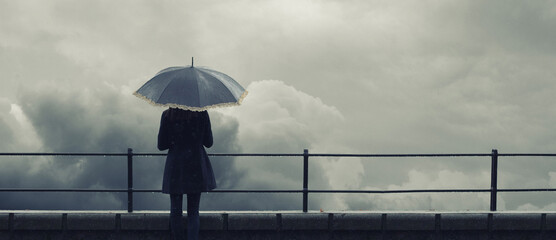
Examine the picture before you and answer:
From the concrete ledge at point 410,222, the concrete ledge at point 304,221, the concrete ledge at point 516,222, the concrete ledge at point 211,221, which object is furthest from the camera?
the concrete ledge at point 516,222

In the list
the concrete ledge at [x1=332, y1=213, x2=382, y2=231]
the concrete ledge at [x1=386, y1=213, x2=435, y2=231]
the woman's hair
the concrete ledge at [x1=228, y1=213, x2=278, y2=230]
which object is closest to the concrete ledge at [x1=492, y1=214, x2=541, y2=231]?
the concrete ledge at [x1=386, y1=213, x2=435, y2=231]

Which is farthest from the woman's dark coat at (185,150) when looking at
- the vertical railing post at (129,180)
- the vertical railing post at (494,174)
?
the vertical railing post at (494,174)

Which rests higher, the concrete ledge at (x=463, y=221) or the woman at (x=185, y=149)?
the woman at (x=185, y=149)

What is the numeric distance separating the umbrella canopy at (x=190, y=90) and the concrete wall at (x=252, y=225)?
1965 mm

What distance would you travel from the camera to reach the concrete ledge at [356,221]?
26.2ft

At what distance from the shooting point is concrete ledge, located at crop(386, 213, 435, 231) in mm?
8047

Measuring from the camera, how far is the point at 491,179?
8.71 m

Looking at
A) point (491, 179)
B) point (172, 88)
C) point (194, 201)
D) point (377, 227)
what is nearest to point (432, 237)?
point (377, 227)

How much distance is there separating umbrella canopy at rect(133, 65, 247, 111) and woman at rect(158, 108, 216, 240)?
0.70 ft

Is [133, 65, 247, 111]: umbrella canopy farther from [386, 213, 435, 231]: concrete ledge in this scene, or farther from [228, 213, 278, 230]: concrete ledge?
[386, 213, 435, 231]: concrete ledge

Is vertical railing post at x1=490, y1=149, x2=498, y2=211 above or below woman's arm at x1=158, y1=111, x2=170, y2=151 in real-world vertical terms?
below

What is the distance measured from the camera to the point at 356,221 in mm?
7996

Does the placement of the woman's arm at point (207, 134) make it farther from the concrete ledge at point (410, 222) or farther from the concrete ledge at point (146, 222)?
the concrete ledge at point (410, 222)

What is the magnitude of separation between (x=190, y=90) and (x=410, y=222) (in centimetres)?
348
